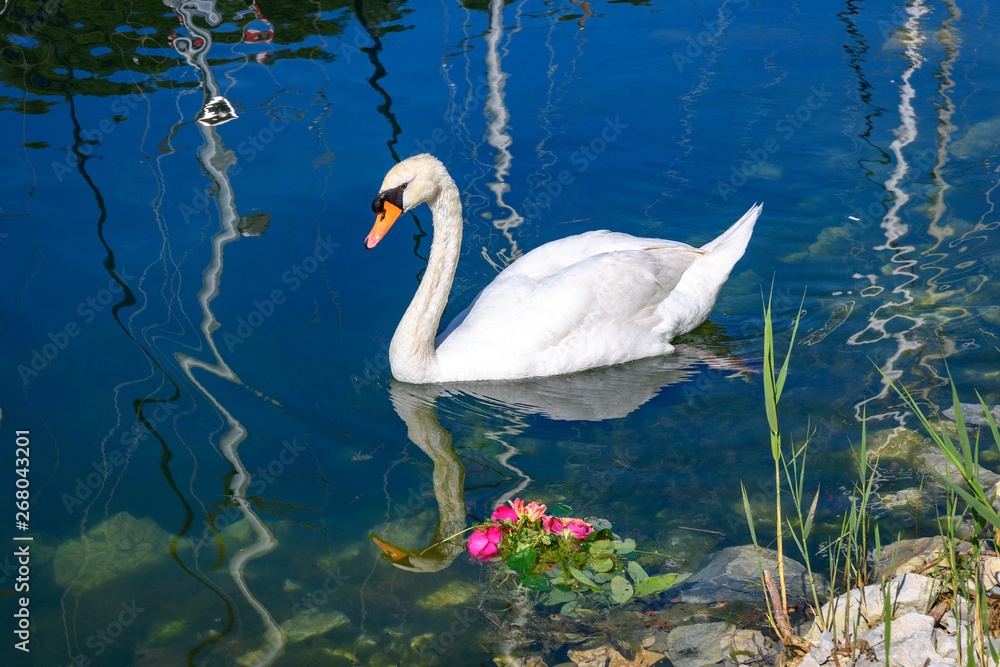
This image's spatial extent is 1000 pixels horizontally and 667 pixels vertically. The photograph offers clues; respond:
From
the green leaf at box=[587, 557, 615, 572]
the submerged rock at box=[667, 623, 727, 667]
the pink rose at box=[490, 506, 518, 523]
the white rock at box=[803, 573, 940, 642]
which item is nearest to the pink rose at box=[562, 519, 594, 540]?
the green leaf at box=[587, 557, 615, 572]

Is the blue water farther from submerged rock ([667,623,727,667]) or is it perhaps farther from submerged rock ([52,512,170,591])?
submerged rock ([667,623,727,667])

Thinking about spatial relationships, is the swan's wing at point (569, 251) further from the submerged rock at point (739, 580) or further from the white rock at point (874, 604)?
the white rock at point (874, 604)

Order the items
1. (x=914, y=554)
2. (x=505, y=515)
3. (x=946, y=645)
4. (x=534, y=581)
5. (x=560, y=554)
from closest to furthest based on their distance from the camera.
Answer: (x=946, y=645)
(x=914, y=554)
(x=534, y=581)
(x=560, y=554)
(x=505, y=515)

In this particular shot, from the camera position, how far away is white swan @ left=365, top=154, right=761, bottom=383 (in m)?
5.24

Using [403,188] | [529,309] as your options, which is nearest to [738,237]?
[529,309]

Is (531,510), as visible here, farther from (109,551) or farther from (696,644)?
(109,551)

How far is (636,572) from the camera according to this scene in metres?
3.91

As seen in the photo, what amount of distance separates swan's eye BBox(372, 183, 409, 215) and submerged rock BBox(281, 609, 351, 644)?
2.36 metres

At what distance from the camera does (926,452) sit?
15.2ft

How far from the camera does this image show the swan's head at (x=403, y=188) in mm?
5039

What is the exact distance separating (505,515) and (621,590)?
26.6 inches

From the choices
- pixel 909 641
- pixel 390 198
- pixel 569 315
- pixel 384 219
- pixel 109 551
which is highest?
pixel 390 198

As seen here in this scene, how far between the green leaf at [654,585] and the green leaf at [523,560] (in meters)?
0.50

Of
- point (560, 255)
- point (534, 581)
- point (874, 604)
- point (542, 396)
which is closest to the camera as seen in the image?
point (874, 604)
